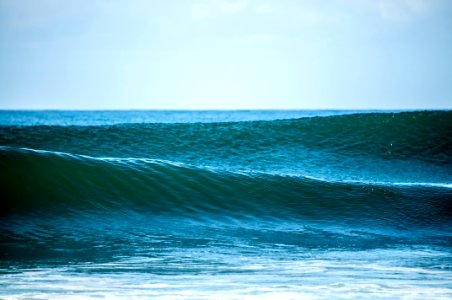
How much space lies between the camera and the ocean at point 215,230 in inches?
161

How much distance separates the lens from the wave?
7.39m

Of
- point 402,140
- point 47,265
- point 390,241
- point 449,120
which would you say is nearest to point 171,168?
point 390,241

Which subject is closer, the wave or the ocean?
the ocean

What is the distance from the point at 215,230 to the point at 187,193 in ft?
5.29

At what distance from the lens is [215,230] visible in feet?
21.8

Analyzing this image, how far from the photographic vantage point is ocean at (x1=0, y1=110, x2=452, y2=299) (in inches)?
161

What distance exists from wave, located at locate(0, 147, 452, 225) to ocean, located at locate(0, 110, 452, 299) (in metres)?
0.02

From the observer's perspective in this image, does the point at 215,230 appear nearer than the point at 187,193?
Yes

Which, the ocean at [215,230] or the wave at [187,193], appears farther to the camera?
the wave at [187,193]

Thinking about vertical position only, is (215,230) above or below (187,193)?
below

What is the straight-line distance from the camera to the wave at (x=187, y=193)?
7.39 m

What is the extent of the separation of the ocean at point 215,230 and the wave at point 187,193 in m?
0.02

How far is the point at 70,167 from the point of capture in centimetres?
841

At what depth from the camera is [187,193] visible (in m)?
8.19
